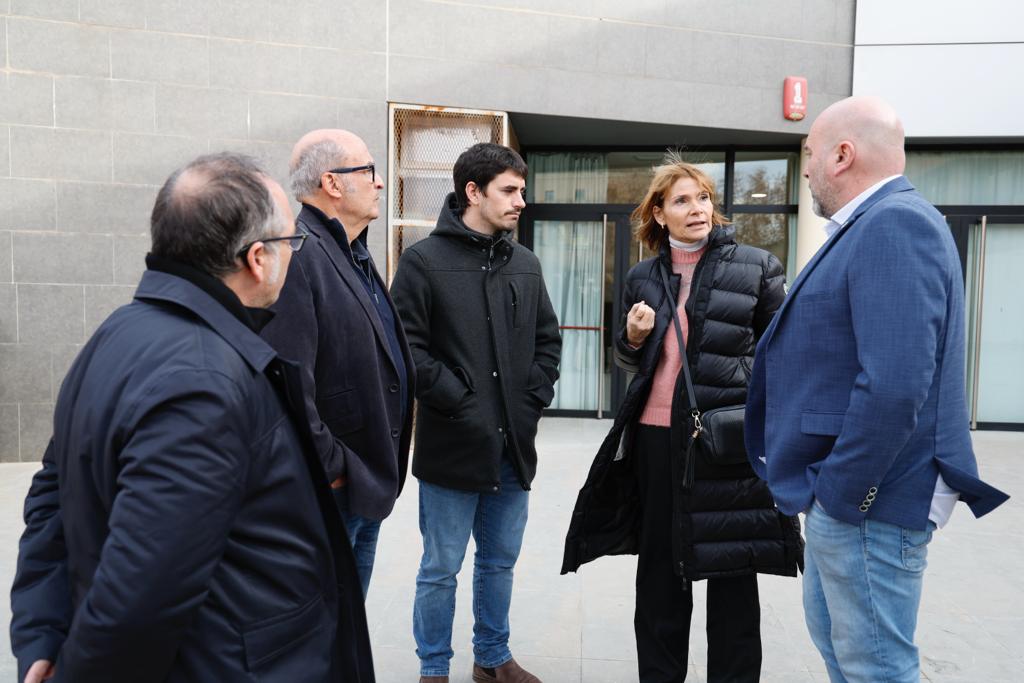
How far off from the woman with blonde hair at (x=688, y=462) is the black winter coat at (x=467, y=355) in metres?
0.38

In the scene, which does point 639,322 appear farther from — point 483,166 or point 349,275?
point 349,275

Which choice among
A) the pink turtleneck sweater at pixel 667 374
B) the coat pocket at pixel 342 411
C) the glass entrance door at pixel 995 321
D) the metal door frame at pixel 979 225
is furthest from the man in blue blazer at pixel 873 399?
the glass entrance door at pixel 995 321

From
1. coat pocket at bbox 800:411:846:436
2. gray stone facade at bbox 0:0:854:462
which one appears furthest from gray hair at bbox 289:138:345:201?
gray stone facade at bbox 0:0:854:462

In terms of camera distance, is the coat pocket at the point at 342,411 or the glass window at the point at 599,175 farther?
the glass window at the point at 599,175

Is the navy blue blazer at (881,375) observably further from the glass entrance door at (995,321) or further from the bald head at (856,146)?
the glass entrance door at (995,321)

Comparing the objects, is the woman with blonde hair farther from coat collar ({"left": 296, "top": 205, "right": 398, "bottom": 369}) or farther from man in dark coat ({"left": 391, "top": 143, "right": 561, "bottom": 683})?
coat collar ({"left": 296, "top": 205, "right": 398, "bottom": 369})

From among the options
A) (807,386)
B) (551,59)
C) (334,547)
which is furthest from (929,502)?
(551,59)

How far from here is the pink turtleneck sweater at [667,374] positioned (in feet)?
9.55

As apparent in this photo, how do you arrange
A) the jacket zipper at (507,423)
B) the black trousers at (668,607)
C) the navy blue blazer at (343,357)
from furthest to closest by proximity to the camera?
the jacket zipper at (507,423)
the black trousers at (668,607)
the navy blue blazer at (343,357)

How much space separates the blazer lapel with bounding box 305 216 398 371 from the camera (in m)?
2.31

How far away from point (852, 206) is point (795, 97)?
6677 millimetres

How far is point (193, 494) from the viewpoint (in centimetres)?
119

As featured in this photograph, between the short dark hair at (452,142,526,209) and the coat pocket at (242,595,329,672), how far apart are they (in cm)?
190

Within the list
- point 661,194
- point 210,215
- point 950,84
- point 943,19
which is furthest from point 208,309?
point 943,19
